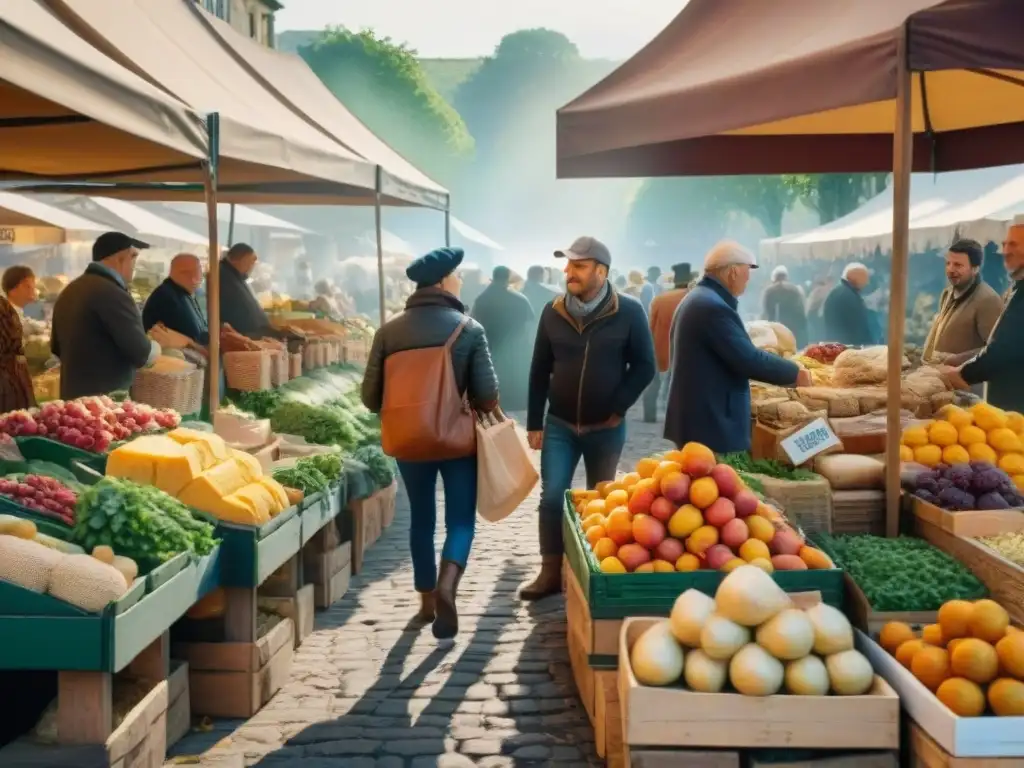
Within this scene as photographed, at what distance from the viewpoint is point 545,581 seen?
728 centimetres

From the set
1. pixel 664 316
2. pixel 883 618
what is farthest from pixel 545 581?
pixel 664 316

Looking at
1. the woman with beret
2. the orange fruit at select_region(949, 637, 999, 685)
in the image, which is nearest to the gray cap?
the woman with beret

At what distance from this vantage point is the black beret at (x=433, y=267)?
20.5 ft

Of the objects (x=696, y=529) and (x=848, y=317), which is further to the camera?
(x=848, y=317)

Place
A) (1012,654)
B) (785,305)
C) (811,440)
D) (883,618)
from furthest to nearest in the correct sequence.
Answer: (785,305) → (811,440) → (883,618) → (1012,654)

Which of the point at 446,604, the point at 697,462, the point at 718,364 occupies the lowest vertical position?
the point at 446,604

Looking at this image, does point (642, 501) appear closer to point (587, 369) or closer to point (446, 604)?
point (446, 604)

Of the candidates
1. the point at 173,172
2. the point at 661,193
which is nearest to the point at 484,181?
the point at 661,193

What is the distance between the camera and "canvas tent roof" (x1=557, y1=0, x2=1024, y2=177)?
13.9ft

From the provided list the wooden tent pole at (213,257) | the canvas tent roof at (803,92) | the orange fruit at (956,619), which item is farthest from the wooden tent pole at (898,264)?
the wooden tent pole at (213,257)

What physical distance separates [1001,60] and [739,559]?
2.04 m

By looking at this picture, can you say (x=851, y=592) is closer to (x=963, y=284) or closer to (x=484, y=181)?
(x=963, y=284)

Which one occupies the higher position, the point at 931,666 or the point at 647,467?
the point at 647,467

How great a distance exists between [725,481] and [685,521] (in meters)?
0.25
